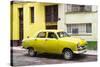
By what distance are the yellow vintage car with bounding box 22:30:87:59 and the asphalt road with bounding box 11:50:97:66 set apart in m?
0.05

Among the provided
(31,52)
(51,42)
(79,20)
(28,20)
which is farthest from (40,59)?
(79,20)

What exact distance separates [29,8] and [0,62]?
689 mm

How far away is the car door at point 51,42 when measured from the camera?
10.00 ft

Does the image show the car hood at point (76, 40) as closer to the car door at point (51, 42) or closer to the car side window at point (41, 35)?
the car door at point (51, 42)

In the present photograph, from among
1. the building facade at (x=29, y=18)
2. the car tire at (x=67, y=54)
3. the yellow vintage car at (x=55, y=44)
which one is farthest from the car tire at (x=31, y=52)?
the car tire at (x=67, y=54)

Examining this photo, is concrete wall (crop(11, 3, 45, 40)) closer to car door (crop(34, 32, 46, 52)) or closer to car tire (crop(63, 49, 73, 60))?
car door (crop(34, 32, 46, 52))

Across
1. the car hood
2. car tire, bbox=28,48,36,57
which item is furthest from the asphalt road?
the car hood

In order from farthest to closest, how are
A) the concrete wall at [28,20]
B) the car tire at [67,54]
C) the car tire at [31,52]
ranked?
the car tire at [67,54] < the car tire at [31,52] < the concrete wall at [28,20]

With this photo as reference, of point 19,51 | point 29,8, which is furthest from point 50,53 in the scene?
point 29,8

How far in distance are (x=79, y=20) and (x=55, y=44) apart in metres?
0.43

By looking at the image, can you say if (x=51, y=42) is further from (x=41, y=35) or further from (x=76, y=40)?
(x=76, y=40)

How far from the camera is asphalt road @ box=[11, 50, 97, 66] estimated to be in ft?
9.34

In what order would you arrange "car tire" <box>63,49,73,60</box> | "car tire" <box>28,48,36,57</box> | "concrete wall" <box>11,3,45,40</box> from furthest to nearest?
"car tire" <box>63,49,73,60</box>, "car tire" <box>28,48,36,57</box>, "concrete wall" <box>11,3,45,40</box>

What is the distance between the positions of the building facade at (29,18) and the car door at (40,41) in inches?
2.7
